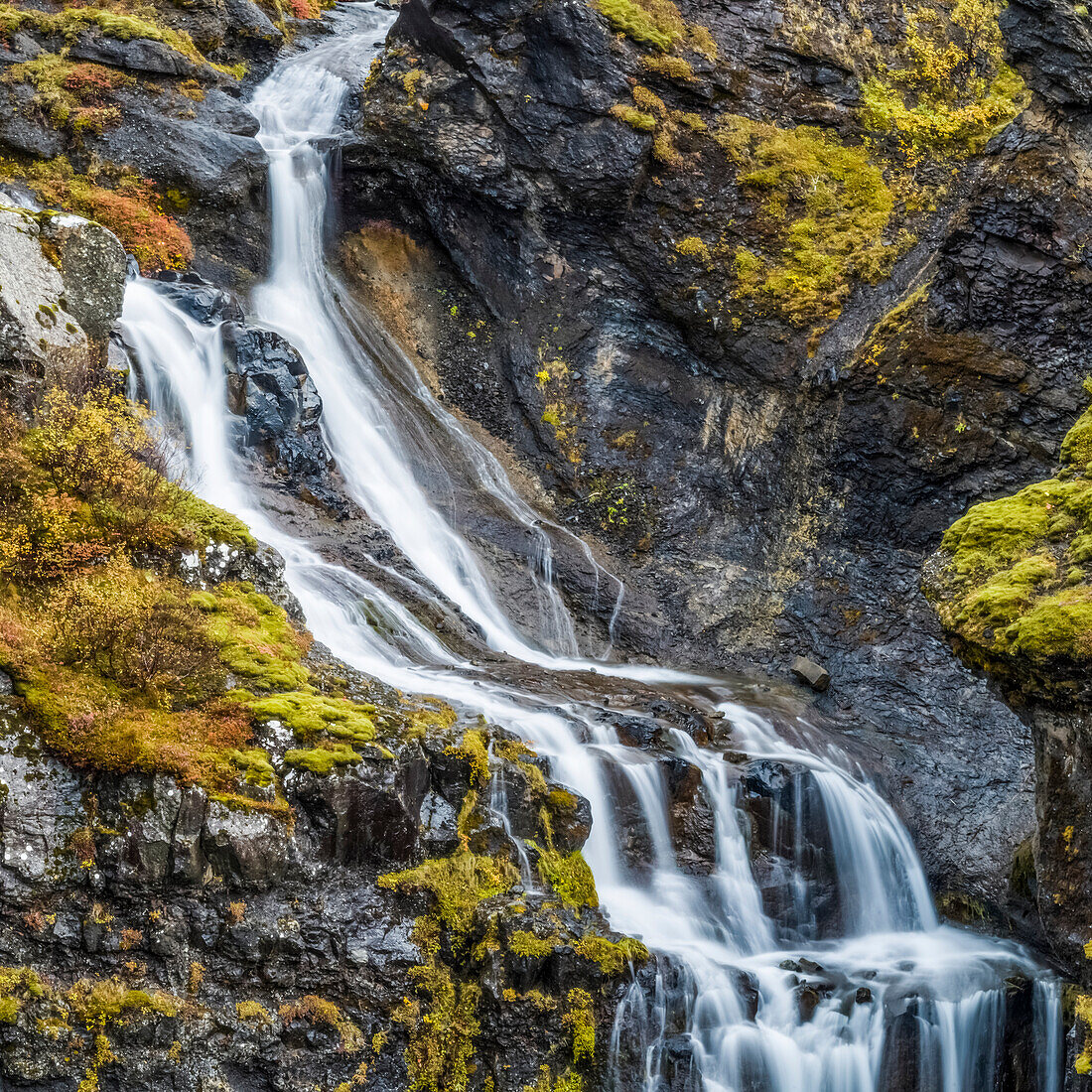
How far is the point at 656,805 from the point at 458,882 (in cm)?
282

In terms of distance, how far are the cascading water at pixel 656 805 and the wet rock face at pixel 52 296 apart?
2.73m

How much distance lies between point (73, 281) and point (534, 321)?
894 cm

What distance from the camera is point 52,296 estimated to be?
10219 millimetres

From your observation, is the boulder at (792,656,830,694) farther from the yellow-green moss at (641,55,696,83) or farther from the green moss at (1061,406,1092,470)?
the yellow-green moss at (641,55,696,83)

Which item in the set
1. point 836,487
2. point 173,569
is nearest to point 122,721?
point 173,569

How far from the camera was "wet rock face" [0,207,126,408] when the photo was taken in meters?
9.21

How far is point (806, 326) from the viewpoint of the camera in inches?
632

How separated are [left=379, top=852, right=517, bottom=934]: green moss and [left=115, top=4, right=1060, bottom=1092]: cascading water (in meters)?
0.71

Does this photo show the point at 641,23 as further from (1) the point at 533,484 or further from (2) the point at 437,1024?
(2) the point at 437,1024

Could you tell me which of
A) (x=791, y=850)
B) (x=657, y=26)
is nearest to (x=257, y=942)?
(x=791, y=850)

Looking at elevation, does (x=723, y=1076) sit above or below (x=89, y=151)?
below

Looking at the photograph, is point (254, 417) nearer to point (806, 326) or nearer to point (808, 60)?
point (806, 326)

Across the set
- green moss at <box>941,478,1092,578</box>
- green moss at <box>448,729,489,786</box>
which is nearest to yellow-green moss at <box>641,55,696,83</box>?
green moss at <box>941,478,1092,578</box>

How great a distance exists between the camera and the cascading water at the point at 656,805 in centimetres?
803
